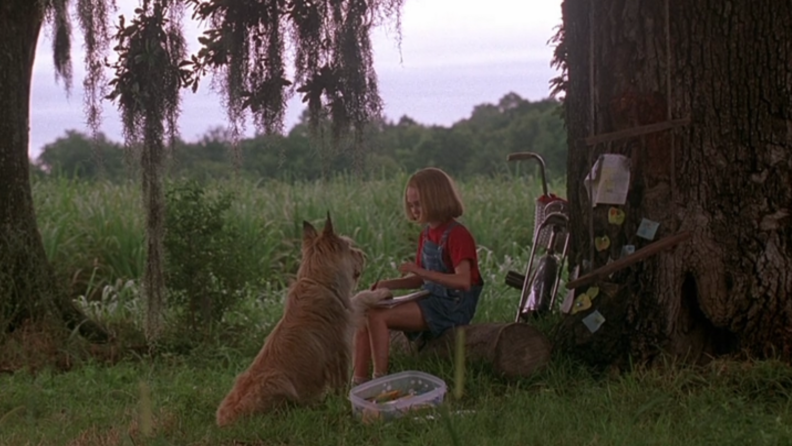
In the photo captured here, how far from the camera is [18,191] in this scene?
9094mm

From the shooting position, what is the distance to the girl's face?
6977mm

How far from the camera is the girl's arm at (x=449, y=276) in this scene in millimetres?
6676

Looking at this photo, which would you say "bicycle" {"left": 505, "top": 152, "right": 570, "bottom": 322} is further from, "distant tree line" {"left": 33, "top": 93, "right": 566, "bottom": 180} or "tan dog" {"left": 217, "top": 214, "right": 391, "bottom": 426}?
"distant tree line" {"left": 33, "top": 93, "right": 566, "bottom": 180}

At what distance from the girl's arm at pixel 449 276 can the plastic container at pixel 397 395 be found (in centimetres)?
63

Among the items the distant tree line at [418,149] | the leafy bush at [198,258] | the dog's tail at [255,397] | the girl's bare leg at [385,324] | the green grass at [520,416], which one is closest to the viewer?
the green grass at [520,416]

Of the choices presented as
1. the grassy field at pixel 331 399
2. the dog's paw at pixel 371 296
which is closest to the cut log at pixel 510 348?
the grassy field at pixel 331 399

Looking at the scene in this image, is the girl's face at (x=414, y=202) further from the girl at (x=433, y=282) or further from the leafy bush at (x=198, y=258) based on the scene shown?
the leafy bush at (x=198, y=258)

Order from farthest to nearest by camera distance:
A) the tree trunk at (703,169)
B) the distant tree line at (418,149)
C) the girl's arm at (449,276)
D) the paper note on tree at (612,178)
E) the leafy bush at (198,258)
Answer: the distant tree line at (418,149)
the leafy bush at (198,258)
the girl's arm at (449,276)
the paper note on tree at (612,178)
the tree trunk at (703,169)

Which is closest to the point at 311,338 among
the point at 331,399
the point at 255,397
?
the point at 331,399

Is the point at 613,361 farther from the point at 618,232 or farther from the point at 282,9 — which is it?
the point at 282,9

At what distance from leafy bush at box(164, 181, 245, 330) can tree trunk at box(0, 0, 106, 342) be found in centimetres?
104

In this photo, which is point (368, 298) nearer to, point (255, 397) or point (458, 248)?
point (458, 248)

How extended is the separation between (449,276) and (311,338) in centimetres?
94

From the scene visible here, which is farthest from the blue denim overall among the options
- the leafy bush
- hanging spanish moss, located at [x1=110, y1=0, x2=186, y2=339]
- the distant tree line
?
the distant tree line
